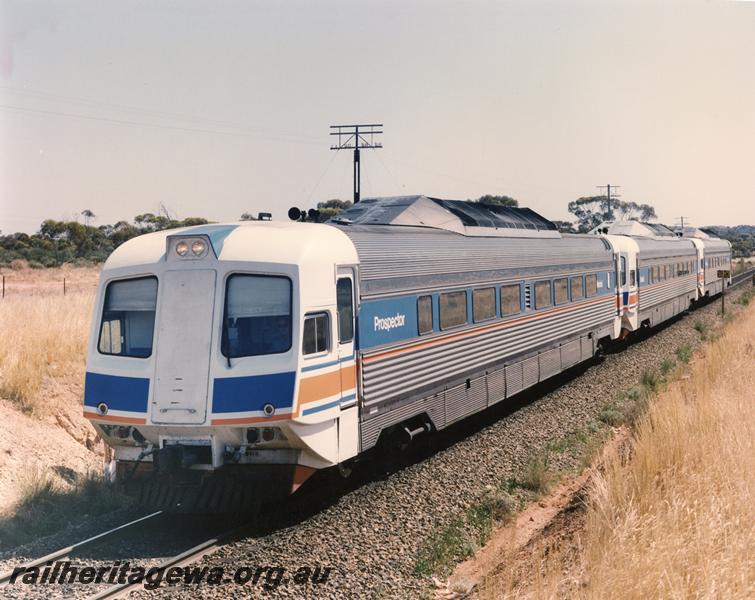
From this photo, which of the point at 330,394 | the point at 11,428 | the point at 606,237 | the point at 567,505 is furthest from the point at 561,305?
the point at 11,428

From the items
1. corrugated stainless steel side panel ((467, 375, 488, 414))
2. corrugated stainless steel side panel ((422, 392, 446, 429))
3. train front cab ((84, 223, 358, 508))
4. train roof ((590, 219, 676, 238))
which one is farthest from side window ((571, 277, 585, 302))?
train roof ((590, 219, 676, 238))

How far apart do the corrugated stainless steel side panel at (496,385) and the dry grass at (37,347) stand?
662 centimetres

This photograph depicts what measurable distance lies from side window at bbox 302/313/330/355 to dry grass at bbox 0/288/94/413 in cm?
586

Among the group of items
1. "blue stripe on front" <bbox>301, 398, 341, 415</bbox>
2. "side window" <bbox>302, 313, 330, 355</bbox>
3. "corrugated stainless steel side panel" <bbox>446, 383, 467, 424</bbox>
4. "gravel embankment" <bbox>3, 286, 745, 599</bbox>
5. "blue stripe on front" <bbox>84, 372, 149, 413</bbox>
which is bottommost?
"gravel embankment" <bbox>3, 286, 745, 599</bbox>

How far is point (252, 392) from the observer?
729cm

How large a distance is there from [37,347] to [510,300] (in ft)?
25.7

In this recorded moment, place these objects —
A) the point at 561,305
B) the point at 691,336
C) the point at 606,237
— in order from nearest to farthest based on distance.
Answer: the point at 561,305 < the point at 606,237 < the point at 691,336

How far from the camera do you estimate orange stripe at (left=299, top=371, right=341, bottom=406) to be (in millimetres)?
7398

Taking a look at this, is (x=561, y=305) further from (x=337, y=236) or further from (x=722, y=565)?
(x=722, y=565)

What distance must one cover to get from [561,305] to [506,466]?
562 cm

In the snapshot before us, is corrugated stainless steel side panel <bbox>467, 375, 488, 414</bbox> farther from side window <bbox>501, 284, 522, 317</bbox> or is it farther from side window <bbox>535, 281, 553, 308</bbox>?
side window <bbox>535, 281, 553, 308</bbox>

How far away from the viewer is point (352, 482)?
360 inches

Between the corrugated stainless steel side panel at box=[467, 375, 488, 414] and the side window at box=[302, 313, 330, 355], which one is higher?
the side window at box=[302, 313, 330, 355]

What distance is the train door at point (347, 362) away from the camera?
804 cm
